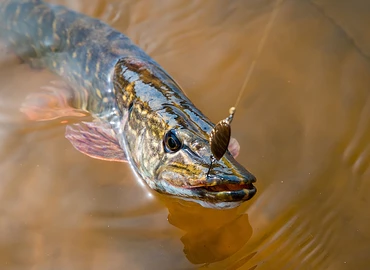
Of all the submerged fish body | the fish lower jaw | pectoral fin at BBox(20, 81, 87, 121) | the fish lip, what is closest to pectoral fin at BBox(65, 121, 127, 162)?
the submerged fish body

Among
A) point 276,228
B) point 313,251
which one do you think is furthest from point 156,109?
point 313,251

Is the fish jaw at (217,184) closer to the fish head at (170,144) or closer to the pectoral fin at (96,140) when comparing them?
the fish head at (170,144)

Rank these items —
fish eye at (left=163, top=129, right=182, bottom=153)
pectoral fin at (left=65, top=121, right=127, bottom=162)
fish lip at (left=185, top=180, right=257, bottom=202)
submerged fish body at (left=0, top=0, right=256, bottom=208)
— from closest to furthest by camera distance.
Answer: fish lip at (left=185, top=180, right=257, bottom=202) < submerged fish body at (left=0, top=0, right=256, bottom=208) < fish eye at (left=163, top=129, right=182, bottom=153) < pectoral fin at (left=65, top=121, right=127, bottom=162)

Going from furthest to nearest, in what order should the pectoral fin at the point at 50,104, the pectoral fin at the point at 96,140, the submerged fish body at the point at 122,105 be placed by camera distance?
the pectoral fin at the point at 50,104
the pectoral fin at the point at 96,140
the submerged fish body at the point at 122,105

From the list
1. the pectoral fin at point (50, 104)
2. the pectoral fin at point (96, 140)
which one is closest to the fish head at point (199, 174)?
the pectoral fin at point (96, 140)

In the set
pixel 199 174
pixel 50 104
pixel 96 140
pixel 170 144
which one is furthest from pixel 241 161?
pixel 50 104

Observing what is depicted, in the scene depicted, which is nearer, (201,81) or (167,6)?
(201,81)

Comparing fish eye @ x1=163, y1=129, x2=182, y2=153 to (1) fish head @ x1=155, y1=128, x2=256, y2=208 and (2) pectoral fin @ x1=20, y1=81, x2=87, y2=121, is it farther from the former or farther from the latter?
(2) pectoral fin @ x1=20, y1=81, x2=87, y2=121

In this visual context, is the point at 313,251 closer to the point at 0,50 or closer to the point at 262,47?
the point at 262,47
